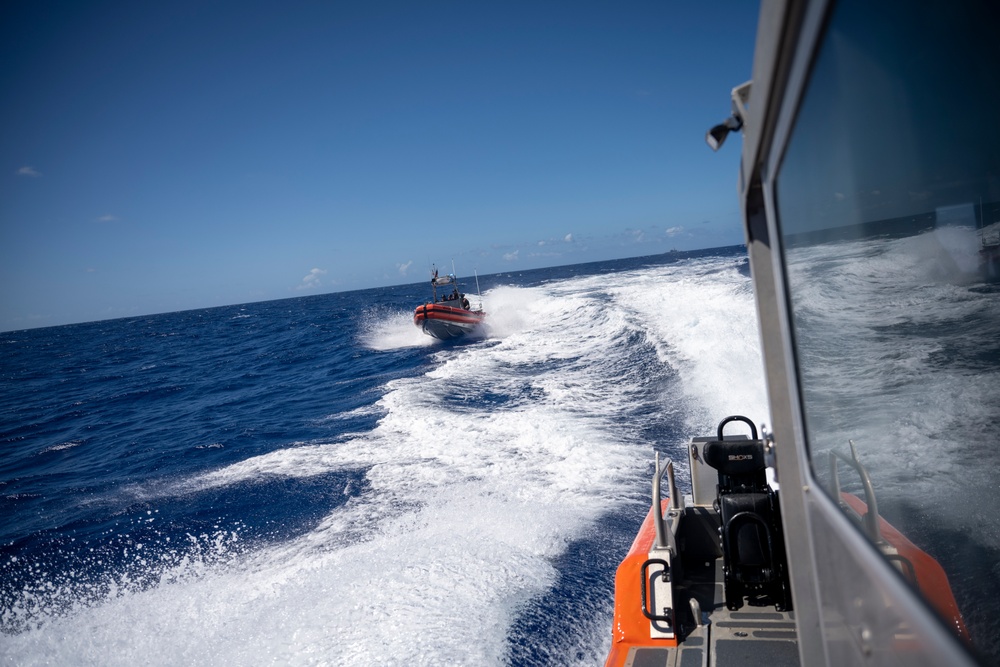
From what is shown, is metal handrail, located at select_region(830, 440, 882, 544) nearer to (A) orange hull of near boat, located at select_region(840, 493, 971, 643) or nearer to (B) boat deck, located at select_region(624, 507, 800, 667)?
(A) orange hull of near boat, located at select_region(840, 493, 971, 643)

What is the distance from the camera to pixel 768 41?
1006 mm

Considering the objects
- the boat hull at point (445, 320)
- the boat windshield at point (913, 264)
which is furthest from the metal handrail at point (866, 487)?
the boat hull at point (445, 320)

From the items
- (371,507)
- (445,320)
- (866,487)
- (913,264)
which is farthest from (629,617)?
(445,320)

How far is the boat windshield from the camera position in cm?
82

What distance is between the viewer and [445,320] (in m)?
25.1

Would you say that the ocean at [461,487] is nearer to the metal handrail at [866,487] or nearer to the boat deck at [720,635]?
the metal handrail at [866,487]

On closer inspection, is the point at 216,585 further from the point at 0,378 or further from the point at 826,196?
the point at 0,378

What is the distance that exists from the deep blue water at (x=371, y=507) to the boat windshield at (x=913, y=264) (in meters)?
3.94

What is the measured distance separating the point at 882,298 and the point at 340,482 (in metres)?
8.77

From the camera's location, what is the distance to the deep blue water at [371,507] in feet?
16.8

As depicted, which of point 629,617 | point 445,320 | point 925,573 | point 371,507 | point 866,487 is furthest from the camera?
point 445,320

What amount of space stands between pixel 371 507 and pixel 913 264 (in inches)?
296

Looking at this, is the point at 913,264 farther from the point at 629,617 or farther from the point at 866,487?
the point at 629,617

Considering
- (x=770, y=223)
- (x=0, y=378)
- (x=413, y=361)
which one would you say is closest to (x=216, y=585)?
(x=770, y=223)
